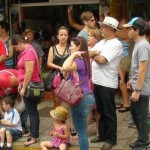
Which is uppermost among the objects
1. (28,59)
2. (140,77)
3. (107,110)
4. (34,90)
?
(28,59)

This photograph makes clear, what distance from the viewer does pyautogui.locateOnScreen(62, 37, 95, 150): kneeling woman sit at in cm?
543

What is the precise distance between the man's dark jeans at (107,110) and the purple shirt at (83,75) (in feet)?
1.74

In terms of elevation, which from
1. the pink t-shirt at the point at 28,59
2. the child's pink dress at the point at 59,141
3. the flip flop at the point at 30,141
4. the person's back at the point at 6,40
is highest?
the person's back at the point at 6,40

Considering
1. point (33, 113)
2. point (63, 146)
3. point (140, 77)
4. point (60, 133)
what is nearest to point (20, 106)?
point (33, 113)

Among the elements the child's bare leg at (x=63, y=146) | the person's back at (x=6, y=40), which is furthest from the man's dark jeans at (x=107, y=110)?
the person's back at (x=6, y=40)

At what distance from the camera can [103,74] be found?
240 inches

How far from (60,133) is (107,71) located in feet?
3.84

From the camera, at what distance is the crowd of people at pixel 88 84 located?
5.60 meters

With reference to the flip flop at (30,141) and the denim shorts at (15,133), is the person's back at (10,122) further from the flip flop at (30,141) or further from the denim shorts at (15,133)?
the flip flop at (30,141)

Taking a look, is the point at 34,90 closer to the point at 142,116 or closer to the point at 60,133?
the point at 60,133

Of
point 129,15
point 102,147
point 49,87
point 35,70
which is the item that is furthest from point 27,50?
point 129,15

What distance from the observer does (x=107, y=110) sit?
6.21 meters

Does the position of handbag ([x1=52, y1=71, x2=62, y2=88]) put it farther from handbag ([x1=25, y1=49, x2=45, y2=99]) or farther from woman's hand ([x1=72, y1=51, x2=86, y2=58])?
woman's hand ([x1=72, y1=51, x2=86, y2=58])

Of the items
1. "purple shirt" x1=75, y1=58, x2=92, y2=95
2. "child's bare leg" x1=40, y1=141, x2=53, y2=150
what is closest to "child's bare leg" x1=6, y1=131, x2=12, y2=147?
"child's bare leg" x1=40, y1=141, x2=53, y2=150
